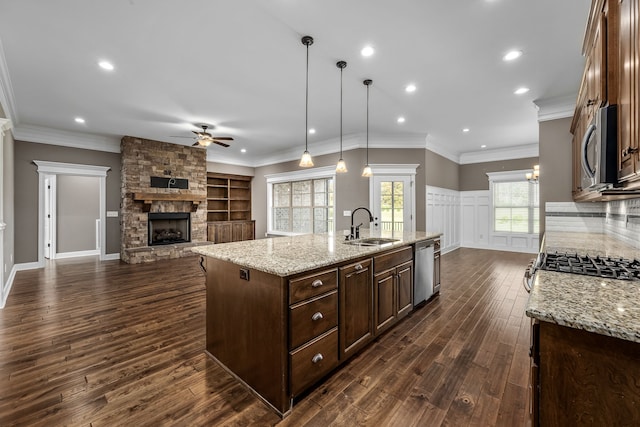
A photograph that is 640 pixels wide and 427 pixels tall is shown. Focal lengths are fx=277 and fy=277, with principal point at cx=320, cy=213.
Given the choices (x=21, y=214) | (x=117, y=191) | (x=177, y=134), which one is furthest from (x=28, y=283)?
(x=177, y=134)

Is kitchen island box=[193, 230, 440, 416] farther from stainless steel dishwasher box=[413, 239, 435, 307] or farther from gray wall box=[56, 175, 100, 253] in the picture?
gray wall box=[56, 175, 100, 253]

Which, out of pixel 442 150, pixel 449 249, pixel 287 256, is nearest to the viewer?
pixel 287 256

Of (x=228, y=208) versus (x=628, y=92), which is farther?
(x=228, y=208)

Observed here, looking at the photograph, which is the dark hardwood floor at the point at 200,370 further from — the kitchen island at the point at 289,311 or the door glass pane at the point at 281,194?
the door glass pane at the point at 281,194

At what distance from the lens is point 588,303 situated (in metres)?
1.01

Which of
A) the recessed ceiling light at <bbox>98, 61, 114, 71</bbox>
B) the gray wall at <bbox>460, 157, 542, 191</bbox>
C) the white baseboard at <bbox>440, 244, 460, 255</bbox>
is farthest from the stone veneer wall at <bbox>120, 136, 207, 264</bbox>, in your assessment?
the gray wall at <bbox>460, 157, 542, 191</bbox>

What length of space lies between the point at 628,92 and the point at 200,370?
3.00 meters

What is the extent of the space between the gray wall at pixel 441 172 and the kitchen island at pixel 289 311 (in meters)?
4.52

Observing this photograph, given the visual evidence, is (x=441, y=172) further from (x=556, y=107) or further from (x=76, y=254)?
(x=76, y=254)

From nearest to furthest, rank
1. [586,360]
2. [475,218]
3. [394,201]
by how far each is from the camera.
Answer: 1. [586,360]
2. [394,201]
3. [475,218]

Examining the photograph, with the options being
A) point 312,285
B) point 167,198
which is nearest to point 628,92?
point 312,285

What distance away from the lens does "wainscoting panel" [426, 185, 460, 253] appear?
21.6ft

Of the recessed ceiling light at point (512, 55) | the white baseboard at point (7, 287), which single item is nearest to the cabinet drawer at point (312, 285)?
the recessed ceiling light at point (512, 55)

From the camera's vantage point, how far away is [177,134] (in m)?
6.17
